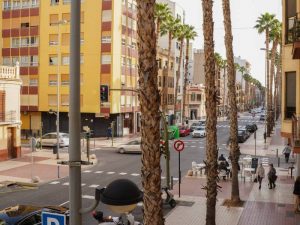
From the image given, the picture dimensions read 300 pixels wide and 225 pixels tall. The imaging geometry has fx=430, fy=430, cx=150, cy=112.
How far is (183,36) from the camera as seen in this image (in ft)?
210

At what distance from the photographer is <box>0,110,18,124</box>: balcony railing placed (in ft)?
109

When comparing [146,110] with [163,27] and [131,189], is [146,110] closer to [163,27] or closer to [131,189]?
[131,189]

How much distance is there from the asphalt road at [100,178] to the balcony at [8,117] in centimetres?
757

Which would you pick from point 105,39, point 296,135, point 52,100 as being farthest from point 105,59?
point 296,135

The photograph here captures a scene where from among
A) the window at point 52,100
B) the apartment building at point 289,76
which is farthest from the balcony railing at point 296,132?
the window at point 52,100

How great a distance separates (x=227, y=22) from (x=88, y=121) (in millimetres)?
37046

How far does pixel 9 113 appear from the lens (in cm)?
3403

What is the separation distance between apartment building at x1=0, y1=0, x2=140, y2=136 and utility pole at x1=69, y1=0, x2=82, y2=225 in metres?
45.5

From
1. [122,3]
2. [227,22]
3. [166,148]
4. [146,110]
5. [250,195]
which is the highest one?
[122,3]

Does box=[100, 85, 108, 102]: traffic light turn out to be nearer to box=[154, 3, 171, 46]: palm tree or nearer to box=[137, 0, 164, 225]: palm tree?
box=[137, 0, 164, 225]: palm tree

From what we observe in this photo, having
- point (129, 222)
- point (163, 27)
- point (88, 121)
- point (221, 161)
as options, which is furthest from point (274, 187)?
point (163, 27)

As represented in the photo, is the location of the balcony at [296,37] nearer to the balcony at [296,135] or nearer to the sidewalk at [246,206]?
the balcony at [296,135]

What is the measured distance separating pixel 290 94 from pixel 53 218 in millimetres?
17142

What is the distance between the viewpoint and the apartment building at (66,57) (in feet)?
172
